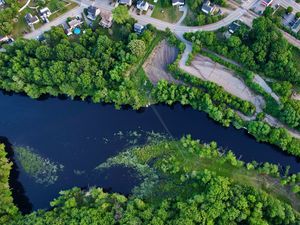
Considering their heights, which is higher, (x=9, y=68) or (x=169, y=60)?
(x=169, y=60)

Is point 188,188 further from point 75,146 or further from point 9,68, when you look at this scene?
point 9,68

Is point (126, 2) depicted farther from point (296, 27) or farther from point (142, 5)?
point (296, 27)

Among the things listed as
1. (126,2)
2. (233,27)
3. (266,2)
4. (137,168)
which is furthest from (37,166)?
(266,2)

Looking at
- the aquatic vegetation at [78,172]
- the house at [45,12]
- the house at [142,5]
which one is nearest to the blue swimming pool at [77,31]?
the house at [45,12]

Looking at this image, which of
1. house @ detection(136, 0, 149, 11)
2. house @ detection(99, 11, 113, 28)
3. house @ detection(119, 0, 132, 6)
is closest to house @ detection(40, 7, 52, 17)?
house @ detection(99, 11, 113, 28)

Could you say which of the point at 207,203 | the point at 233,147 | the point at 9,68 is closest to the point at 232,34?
the point at 233,147

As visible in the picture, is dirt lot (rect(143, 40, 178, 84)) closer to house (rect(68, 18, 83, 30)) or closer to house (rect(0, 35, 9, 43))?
house (rect(68, 18, 83, 30))
